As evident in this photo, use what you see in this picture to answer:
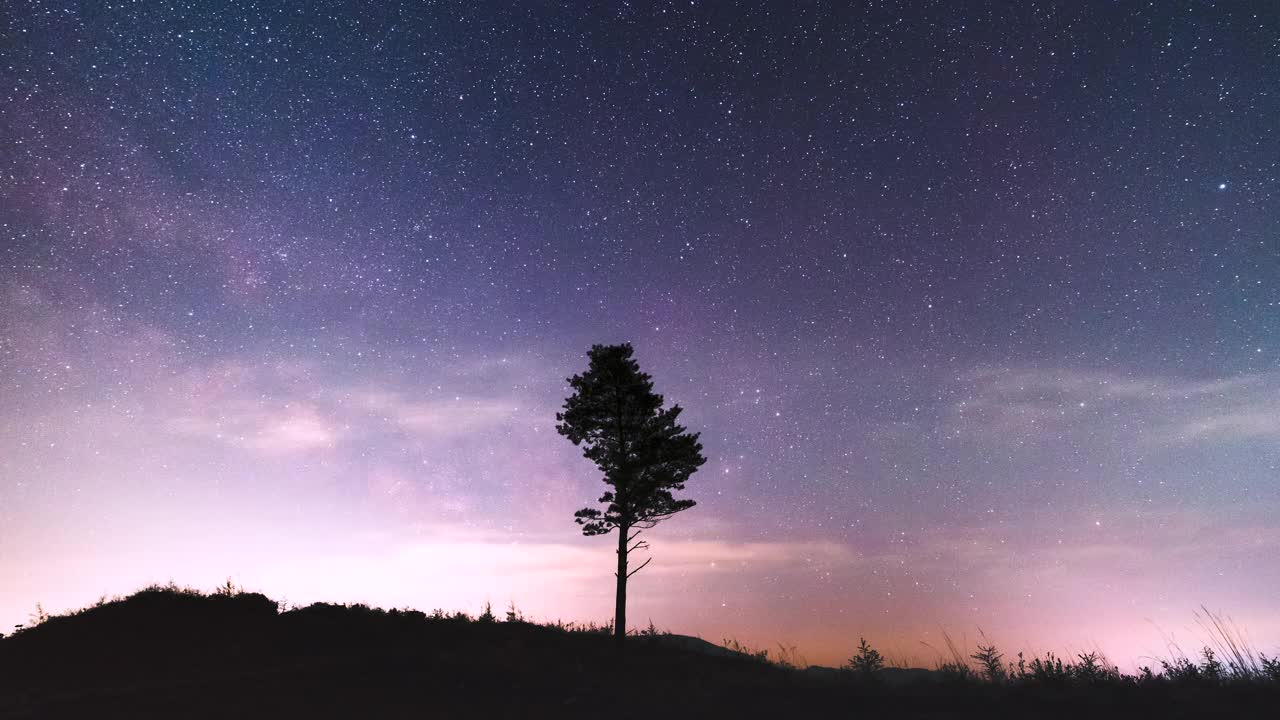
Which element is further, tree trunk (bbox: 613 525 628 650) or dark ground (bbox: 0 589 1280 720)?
tree trunk (bbox: 613 525 628 650)

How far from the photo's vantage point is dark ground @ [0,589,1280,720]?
521 inches

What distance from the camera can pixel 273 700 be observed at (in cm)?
1370

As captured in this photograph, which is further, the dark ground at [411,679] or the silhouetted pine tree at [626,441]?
the silhouetted pine tree at [626,441]

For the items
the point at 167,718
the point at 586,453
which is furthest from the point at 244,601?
the point at 586,453

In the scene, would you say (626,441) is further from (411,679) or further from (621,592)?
(411,679)

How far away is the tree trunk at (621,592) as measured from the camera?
2631 centimetres

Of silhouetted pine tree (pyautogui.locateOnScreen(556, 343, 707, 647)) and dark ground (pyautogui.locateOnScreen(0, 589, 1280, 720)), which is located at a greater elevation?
silhouetted pine tree (pyautogui.locateOnScreen(556, 343, 707, 647))

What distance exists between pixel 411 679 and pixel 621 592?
1276 cm

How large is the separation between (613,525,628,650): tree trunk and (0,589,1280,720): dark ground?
11.4 ft

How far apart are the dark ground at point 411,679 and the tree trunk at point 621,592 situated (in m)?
3.47

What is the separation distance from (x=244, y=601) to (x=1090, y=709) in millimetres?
21524

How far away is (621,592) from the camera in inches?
1085

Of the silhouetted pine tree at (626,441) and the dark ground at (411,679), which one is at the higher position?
the silhouetted pine tree at (626,441)

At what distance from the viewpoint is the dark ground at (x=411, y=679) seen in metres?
13.2
